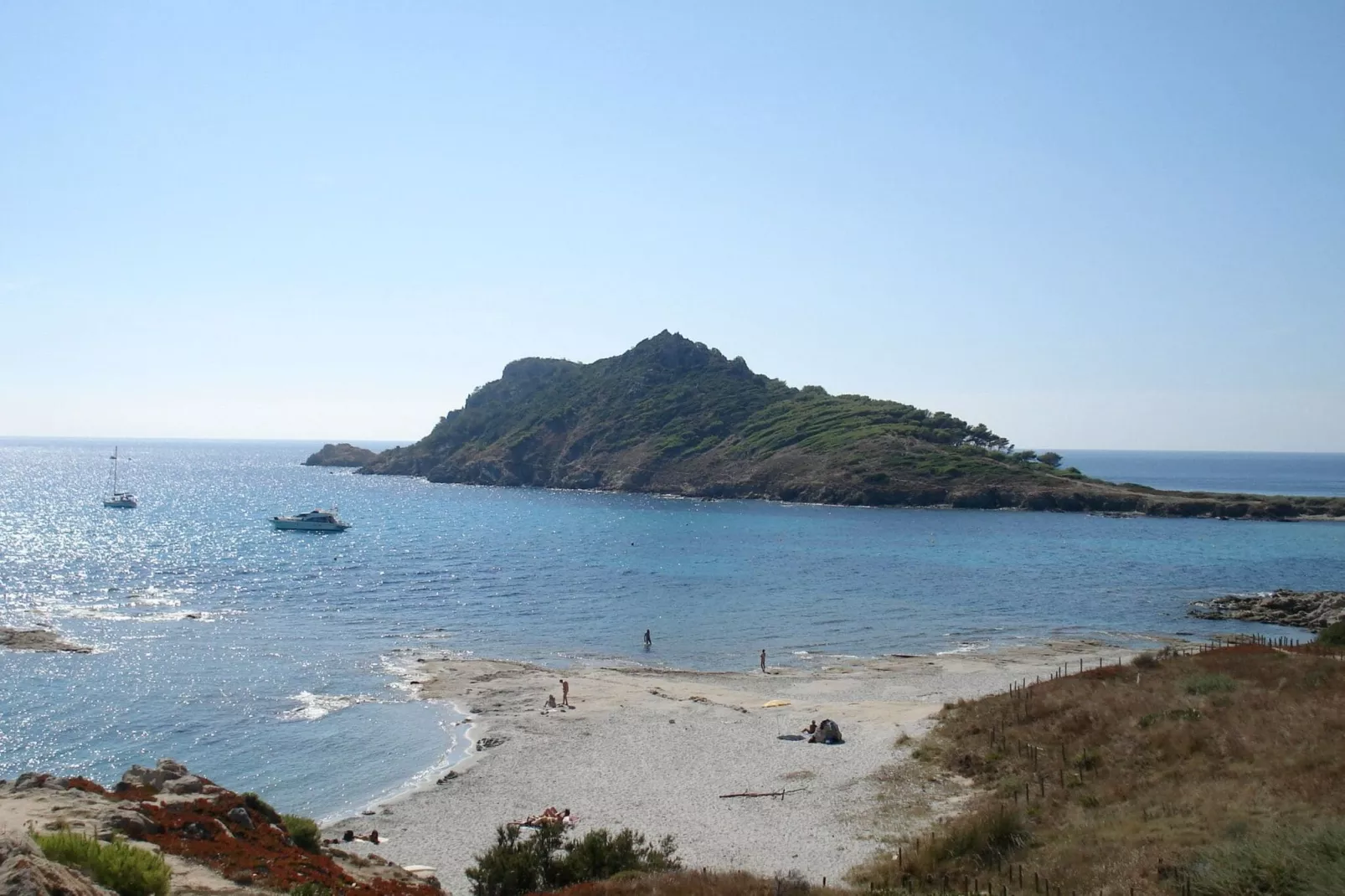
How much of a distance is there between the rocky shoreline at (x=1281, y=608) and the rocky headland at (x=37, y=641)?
6886 centimetres

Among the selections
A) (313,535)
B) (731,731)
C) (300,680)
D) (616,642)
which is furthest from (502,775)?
(313,535)

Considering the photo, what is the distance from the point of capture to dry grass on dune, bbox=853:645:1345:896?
15000 millimetres

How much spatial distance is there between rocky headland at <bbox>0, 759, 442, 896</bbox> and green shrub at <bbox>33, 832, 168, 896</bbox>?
1.31ft

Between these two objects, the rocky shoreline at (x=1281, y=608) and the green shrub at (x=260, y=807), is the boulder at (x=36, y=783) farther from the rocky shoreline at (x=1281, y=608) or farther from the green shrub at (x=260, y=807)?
the rocky shoreline at (x=1281, y=608)

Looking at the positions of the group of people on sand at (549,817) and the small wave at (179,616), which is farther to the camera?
the small wave at (179,616)

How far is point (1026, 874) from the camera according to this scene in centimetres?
1684

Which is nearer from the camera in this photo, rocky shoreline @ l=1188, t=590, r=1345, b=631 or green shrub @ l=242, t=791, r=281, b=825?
green shrub @ l=242, t=791, r=281, b=825

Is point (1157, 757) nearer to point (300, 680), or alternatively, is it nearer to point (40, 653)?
point (300, 680)

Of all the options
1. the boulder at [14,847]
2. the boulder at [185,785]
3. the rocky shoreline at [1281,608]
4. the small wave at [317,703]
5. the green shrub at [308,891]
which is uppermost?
the boulder at [14,847]

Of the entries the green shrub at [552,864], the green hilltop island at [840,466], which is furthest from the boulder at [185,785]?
the green hilltop island at [840,466]

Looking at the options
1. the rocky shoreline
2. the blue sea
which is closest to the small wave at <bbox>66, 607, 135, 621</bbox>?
the blue sea

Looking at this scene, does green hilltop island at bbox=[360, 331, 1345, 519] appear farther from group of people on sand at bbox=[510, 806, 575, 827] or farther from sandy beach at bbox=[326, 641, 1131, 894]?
group of people on sand at bbox=[510, 806, 575, 827]

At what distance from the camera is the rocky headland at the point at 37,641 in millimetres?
45188

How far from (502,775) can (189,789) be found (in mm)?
11025
